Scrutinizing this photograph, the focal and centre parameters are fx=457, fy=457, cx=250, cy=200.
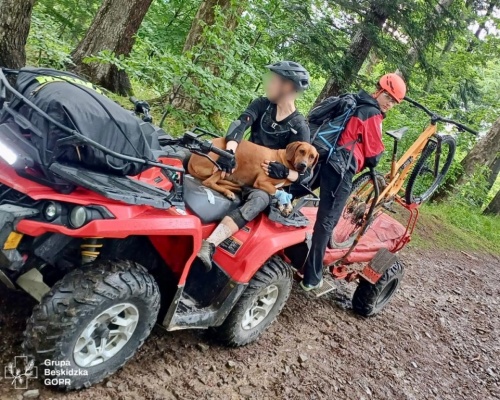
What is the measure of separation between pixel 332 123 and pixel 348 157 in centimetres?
A: 40

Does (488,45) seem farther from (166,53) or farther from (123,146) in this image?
(123,146)

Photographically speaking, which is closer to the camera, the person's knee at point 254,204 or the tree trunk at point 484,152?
the person's knee at point 254,204

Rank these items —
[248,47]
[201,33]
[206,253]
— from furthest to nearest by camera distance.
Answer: [201,33] < [248,47] < [206,253]

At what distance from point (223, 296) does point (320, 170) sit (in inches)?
71.5

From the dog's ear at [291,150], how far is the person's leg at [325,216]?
0.78 metres

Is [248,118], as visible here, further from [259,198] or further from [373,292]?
[373,292]

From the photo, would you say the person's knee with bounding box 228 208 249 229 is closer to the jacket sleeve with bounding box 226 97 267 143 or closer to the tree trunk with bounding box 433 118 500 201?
the jacket sleeve with bounding box 226 97 267 143

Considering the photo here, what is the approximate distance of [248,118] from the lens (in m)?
4.19

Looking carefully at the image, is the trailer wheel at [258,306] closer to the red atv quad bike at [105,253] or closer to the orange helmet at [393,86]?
the red atv quad bike at [105,253]

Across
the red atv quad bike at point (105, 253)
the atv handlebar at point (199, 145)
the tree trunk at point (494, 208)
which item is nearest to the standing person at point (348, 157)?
the red atv quad bike at point (105, 253)

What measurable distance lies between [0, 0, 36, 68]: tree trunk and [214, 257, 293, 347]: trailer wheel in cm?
424

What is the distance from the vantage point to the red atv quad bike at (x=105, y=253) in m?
2.51

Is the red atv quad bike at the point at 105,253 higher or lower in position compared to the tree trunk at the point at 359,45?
lower

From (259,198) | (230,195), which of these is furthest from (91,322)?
(259,198)
